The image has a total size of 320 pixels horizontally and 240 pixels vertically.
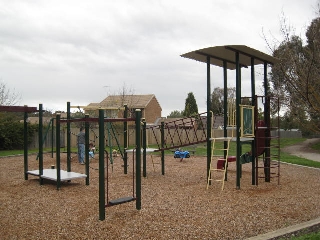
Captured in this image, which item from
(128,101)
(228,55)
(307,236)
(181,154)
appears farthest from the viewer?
(128,101)

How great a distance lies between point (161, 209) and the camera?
22.0ft

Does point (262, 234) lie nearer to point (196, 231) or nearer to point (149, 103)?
point (196, 231)

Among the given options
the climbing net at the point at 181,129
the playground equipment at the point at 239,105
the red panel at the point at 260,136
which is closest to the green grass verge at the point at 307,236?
the playground equipment at the point at 239,105

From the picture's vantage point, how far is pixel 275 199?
25.3 feet

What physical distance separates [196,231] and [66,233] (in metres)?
1.89

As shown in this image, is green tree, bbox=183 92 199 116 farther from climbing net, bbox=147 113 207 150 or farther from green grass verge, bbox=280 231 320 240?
green grass verge, bbox=280 231 320 240

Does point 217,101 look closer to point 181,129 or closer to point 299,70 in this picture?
point 181,129

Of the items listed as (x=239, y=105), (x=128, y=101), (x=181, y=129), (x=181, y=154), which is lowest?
(x=181, y=154)

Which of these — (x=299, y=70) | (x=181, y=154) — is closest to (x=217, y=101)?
(x=181, y=154)

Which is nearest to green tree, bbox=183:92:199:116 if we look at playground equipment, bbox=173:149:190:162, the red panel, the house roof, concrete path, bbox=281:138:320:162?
the house roof

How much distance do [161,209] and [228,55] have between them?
4.79m

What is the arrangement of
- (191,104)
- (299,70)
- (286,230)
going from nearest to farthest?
(286,230)
(299,70)
(191,104)

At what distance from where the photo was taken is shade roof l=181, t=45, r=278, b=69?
881 cm

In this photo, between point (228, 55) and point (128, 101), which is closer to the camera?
→ point (228, 55)
